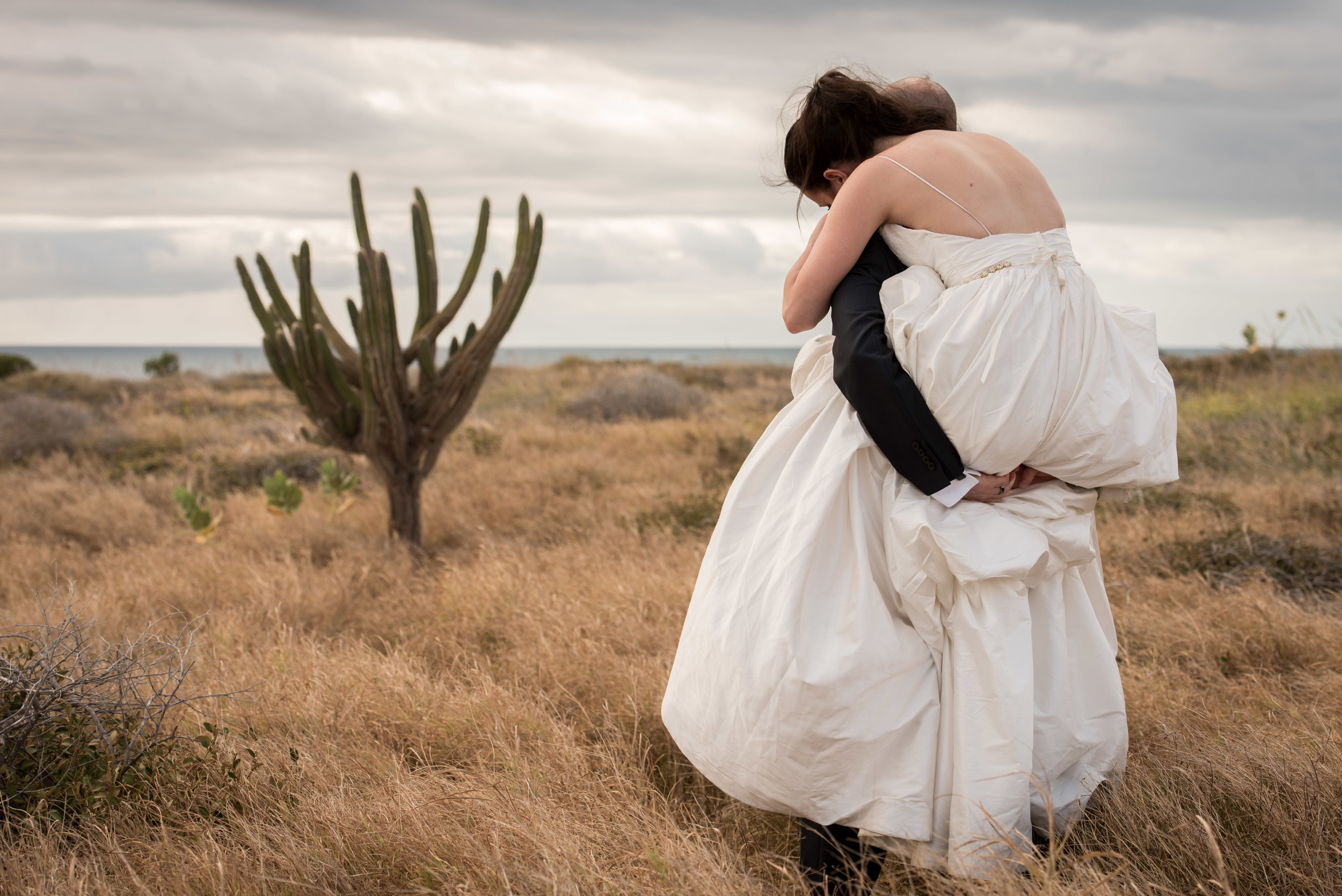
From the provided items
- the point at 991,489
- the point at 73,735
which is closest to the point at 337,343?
the point at 73,735

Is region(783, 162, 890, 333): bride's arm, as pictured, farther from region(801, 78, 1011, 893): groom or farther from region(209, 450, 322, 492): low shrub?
region(209, 450, 322, 492): low shrub

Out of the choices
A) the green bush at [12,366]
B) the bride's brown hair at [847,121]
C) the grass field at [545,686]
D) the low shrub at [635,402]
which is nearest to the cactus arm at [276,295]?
the grass field at [545,686]

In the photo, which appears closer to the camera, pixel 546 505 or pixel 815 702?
pixel 815 702

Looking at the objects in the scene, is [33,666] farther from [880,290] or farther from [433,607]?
[880,290]

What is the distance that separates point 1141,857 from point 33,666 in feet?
10.2

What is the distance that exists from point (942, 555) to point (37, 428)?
11463 millimetres

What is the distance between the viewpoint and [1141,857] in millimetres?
2059

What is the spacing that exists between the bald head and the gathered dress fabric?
16.1 inches

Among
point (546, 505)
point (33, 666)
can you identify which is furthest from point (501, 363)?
point (33, 666)

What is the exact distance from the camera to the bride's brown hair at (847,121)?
209cm

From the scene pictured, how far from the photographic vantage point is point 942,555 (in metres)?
1.85

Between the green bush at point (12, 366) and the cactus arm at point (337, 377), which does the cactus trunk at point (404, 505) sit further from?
the green bush at point (12, 366)

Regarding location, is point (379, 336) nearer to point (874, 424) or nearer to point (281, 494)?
point (281, 494)

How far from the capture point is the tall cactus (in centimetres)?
546
